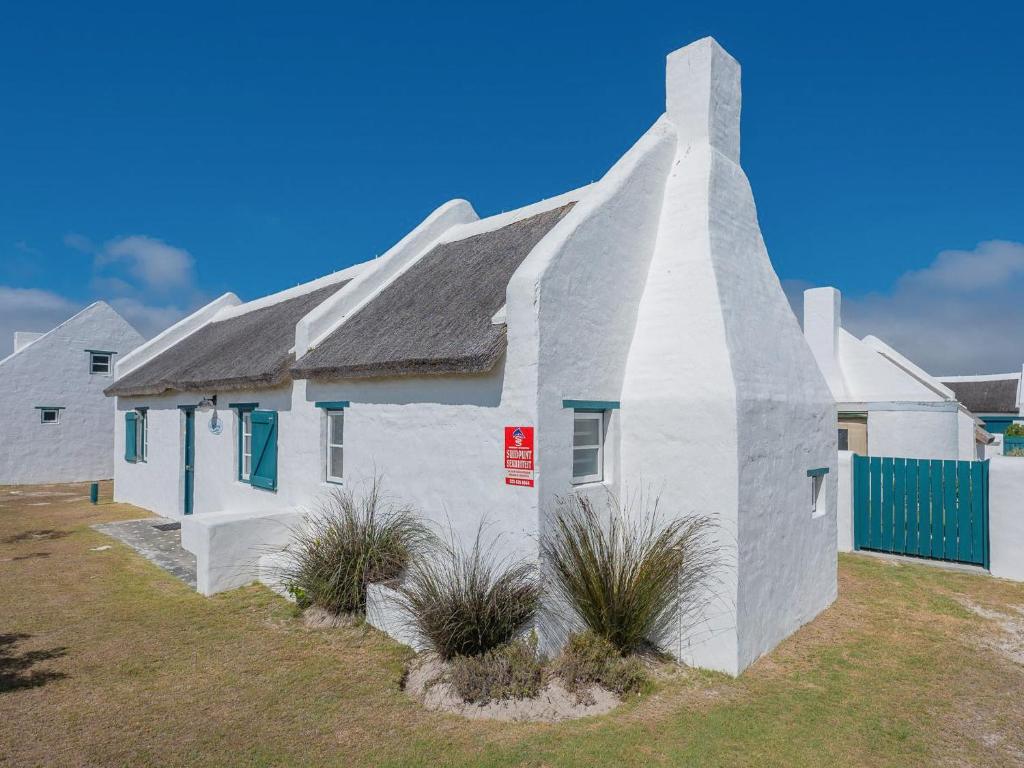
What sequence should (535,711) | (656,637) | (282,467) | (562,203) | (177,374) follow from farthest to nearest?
(177,374) < (282,467) < (562,203) < (656,637) < (535,711)

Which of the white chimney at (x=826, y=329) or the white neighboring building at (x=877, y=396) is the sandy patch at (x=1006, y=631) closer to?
the white neighboring building at (x=877, y=396)

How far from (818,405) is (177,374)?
1306 centimetres

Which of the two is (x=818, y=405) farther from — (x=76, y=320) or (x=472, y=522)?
(x=76, y=320)

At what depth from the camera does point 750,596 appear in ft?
22.2

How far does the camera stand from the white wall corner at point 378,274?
10289 mm

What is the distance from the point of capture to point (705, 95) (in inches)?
328

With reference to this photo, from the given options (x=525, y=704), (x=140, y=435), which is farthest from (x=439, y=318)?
(x=140, y=435)

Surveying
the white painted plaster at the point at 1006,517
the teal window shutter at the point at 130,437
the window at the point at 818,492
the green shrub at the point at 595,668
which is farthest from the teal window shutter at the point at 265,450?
the white painted plaster at the point at 1006,517

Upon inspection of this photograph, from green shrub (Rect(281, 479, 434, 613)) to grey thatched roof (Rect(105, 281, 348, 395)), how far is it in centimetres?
323

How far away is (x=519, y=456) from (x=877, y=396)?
46.0 feet

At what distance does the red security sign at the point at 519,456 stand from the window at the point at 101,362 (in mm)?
23807

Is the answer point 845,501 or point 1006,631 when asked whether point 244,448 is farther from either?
point 1006,631

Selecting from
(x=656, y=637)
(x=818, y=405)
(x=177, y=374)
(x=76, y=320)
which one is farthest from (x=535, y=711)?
(x=76, y=320)

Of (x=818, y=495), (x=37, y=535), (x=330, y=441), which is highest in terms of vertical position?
(x=330, y=441)
